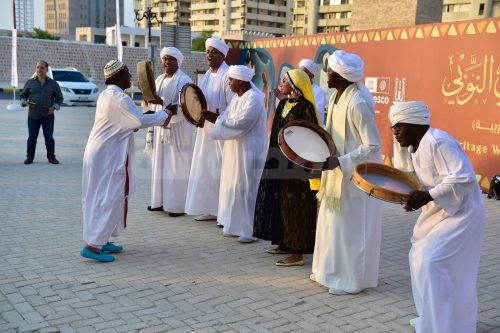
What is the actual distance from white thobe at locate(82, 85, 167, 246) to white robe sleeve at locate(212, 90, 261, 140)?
89cm

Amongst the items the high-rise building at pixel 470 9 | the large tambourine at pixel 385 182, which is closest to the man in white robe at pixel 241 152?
the large tambourine at pixel 385 182

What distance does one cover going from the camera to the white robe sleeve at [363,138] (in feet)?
12.7

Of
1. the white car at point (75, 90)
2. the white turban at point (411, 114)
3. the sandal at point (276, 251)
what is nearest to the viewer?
the white turban at point (411, 114)

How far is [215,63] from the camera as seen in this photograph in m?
6.06

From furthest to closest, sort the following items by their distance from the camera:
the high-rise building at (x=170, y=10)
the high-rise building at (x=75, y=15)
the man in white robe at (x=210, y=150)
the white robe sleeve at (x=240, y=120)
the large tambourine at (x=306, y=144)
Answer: the high-rise building at (x=75, y=15) → the high-rise building at (x=170, y=10) → the man in white robe at (x=210, y=150) → the white robe sleeve at (x=240, y=120) → the large tambourine at (x=306, y=144)

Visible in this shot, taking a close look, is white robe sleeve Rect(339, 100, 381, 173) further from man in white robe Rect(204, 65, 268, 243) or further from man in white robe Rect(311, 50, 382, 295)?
man in white robe Rect(204, 65, 268, 243)

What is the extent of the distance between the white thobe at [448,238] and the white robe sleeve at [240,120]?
2335mm

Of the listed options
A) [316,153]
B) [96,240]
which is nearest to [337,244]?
[316,153]

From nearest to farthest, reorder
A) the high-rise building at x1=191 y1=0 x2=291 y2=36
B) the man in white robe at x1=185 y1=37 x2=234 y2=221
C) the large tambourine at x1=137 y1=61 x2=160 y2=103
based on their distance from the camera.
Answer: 1. the large tambourine at x1=137 y1=61 x2=160 y2=103
2. the man in white robe at x1=185 y1=37 x2=234 y2=221
3. the high-rise building at x1=191 y1=0 x2=291 y2=36

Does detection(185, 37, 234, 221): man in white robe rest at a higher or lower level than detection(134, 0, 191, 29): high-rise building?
lower

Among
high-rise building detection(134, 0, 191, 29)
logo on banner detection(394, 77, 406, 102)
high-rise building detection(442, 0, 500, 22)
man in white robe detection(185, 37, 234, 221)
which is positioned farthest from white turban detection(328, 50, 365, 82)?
high-rise building detection(134, 0, 191, 29)

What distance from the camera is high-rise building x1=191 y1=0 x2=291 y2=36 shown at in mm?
98562

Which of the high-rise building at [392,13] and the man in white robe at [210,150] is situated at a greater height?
the high-rise building at [392,13]

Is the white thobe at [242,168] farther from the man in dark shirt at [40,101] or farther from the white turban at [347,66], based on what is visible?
the man in dark shirt at [40,101]
